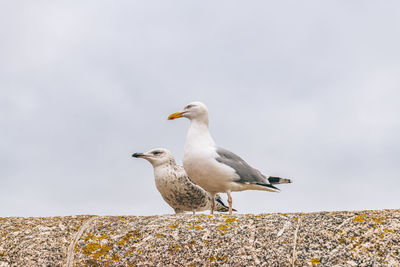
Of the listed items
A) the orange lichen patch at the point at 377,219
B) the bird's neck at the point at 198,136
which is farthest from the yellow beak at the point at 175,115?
the orange lichen patch at the point at 377,219

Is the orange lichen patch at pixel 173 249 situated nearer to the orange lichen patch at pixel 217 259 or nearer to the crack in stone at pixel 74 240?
the orange lichen patch at pixel 217 259

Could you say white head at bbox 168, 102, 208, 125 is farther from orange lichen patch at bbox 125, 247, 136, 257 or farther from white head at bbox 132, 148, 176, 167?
orange lichen patch at bbox 125, 247, 136, 257

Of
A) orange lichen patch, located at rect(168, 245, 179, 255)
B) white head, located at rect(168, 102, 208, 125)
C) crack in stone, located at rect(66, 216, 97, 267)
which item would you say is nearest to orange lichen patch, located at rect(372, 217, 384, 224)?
orange lichen patch, located at rect(168, 245, 179, 255)

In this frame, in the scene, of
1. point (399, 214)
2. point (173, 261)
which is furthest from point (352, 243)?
point (173, 261)

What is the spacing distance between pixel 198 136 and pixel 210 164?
0.60m

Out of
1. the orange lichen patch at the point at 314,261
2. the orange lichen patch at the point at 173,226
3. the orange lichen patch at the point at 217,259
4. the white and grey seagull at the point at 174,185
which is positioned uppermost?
the white and grey seagull at the point at 174,185

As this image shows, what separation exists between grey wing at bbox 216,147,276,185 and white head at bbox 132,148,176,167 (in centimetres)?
115

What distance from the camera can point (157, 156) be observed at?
8.27 meters

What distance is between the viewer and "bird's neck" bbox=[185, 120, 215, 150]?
24.2ft

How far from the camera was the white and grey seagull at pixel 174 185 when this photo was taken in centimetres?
803

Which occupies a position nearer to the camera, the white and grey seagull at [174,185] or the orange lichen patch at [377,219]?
the orange lichen patch at [377,219]

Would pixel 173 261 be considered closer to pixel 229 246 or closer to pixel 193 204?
pixel 229 246

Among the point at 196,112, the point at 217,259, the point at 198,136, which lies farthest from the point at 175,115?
the point at 217,259

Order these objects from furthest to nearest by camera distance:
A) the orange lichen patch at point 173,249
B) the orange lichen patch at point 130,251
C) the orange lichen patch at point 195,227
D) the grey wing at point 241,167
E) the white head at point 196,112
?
the white head at point 196,112, the grey wing at point 241,167, the orange lichen patch at point 195,227, the orange lichen patch at point 130,251, the orange lichen patch at point 173,249
